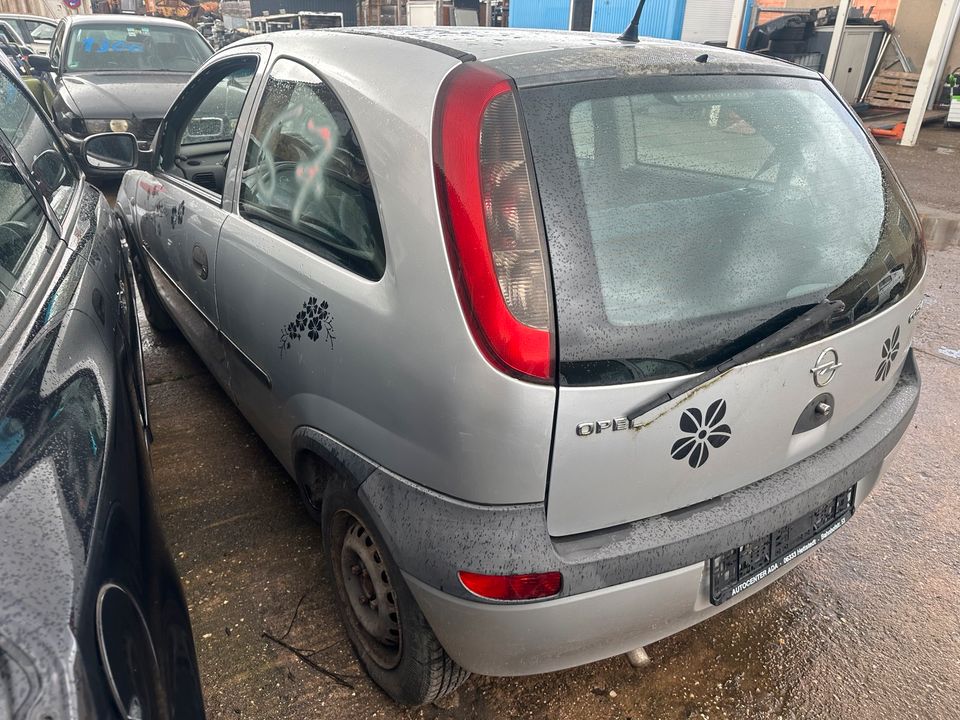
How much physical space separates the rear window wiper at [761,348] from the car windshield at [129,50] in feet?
26.0

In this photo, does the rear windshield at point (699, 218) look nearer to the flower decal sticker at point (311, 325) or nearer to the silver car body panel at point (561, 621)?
the silver car body panel at point (561, 621)

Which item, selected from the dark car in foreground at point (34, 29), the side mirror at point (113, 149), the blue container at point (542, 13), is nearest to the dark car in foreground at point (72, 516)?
the side mirror at point (113, 149)

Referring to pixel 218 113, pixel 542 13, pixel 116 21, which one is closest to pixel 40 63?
pixel 116 21

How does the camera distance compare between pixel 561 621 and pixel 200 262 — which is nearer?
pixel 561 621

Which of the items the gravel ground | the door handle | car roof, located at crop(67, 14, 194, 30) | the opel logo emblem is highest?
car roof, located at crop(67, 14, 194, 30)

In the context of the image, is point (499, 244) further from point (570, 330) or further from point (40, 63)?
point (40, 63)

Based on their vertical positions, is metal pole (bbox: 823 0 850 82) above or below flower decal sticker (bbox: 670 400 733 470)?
above

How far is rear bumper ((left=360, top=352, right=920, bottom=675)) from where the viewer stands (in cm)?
140

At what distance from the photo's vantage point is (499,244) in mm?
1331

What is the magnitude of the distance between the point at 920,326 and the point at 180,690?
4.62 metres

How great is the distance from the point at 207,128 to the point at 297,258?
1577 mm

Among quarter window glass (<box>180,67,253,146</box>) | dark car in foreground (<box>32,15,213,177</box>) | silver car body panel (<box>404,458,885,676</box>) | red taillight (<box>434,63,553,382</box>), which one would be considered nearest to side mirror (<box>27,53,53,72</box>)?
dark car in foreground (<box>32,15,213,177</box>)

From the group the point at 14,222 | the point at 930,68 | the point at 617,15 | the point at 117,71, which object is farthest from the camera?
the point at 617,15

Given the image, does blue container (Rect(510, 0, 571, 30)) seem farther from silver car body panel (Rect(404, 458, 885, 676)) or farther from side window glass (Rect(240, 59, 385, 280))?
silver car body panel (Rect(404, 458, 885, 676))
